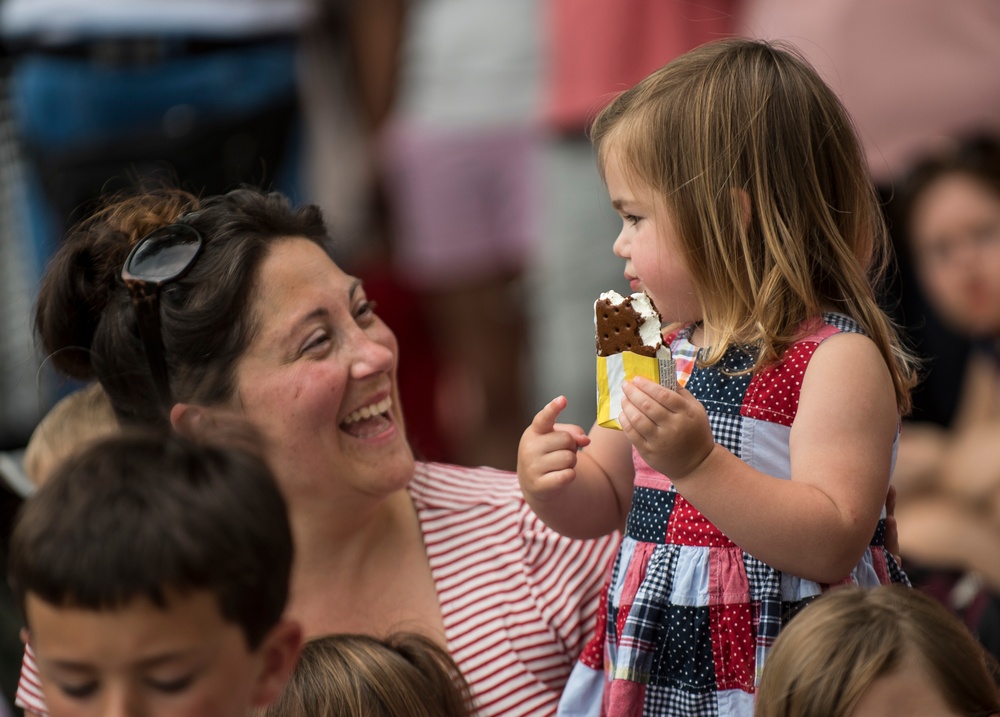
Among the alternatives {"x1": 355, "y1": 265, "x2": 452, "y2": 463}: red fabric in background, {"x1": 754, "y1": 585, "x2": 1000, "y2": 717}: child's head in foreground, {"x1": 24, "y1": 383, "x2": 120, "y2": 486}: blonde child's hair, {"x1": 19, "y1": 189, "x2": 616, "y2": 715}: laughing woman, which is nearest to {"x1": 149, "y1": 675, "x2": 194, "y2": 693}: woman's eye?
{"x1": 19, "y1": 189, "x2": 616, "y2": 715}: laughing woman

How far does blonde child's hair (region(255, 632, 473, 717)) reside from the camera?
6.56 feet

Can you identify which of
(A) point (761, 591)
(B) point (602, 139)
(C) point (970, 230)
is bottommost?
(C) point (970, 230)

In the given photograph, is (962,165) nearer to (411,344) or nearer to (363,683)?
(411,344)

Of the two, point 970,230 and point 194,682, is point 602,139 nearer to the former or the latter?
point 194,682

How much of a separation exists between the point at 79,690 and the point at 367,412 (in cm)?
82

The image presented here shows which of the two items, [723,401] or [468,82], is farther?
[468,82]

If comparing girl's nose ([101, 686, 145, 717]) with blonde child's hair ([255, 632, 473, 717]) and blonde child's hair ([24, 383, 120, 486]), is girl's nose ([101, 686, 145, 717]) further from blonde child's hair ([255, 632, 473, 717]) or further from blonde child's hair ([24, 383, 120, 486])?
blonde child's hair ([24, 383, 120, 486])

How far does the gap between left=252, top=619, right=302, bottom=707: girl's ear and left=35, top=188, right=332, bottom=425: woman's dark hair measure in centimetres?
62

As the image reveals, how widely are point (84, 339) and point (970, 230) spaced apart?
2.37m

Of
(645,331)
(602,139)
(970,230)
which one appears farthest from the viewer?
(970,230)

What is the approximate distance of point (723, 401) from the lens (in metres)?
1.96

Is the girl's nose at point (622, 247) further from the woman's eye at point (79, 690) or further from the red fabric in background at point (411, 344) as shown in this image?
the red fabric in background at point (411, 344)

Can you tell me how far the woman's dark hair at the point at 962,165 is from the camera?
3.71 m

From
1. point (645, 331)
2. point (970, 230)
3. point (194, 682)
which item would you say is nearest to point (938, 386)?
point (970, 230)
